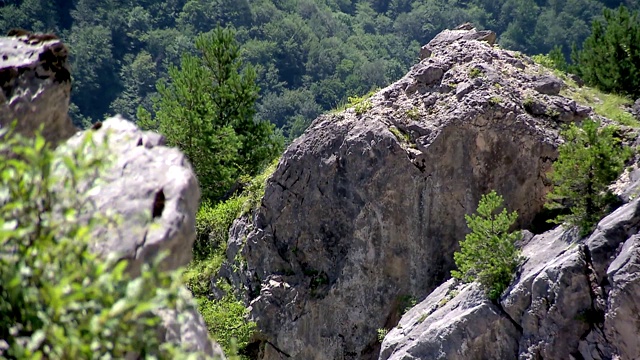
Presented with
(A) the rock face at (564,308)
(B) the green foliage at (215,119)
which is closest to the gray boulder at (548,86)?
(A) the rock face at (564,308)

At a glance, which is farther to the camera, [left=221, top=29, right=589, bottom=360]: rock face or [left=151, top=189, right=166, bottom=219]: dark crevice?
[left=221, top=29, right=589, bottom=360]: rock face

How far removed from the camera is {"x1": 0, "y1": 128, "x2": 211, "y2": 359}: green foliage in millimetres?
4641

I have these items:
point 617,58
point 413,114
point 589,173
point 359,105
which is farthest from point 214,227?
point 617,58

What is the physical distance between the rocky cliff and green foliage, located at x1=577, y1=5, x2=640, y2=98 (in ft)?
60.7

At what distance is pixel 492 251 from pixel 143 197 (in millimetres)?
8145

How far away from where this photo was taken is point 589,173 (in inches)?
505

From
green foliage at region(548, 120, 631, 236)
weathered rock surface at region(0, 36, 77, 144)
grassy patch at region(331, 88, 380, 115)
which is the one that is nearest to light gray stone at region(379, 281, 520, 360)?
green foliage at region(548, 120, 631, 236)

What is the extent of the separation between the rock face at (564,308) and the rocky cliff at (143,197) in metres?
6.80

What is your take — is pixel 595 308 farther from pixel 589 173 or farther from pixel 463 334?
pixel 589 173

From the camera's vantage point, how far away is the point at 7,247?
16.6 feet

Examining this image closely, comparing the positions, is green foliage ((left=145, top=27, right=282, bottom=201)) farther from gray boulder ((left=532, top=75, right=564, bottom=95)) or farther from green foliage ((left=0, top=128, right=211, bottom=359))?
green foliage ((left=0, top=128, right=211, bottom=359))

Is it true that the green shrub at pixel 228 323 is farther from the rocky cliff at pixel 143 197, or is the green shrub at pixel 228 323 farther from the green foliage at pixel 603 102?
the rocky cliff at pixel 143 197

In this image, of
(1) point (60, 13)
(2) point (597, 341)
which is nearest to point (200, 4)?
(1) point (60, 13)

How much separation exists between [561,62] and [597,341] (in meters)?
22.8
